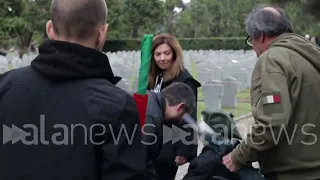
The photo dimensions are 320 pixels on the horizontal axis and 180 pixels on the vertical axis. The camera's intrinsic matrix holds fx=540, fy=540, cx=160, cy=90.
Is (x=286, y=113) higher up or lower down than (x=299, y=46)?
lower down

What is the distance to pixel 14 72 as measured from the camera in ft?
6.97

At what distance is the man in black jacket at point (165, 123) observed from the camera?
3.08 metres

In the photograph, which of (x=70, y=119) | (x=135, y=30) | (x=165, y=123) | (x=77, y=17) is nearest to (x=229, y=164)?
(x=165, y=123)

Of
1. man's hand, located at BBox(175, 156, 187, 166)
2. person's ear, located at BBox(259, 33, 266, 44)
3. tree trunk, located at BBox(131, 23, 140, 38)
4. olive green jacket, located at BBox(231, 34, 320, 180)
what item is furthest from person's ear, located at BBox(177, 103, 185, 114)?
tree trunk, located at BBox(131, 23, 140, 38)

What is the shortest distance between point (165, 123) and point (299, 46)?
3.14 ft

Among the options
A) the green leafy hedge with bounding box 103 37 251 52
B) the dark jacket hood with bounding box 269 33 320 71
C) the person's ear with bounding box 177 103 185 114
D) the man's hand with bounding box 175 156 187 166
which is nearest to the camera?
the dark jacket hood with bounding box 269 33 320 71

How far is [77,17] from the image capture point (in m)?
2.03

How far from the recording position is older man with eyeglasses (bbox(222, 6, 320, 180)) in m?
2.84

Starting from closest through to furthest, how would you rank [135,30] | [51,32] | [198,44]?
[51,32]
[198,44]
[135,30]

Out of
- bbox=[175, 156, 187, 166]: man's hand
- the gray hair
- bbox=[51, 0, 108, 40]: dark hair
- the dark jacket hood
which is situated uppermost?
bbox=[51, 0, 108, 40]: dark hair

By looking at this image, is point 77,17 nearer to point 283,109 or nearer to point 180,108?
point 283,109

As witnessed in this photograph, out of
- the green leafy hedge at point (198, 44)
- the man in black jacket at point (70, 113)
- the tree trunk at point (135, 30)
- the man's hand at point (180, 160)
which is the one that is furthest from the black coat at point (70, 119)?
the tree trunk at point (135, 30)

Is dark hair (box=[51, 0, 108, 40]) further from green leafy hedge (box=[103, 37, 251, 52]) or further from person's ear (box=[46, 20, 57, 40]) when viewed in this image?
green leafy hedge (box=[103, 37, 251, 52])

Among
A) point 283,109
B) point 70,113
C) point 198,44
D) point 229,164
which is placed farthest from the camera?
point 198,44
